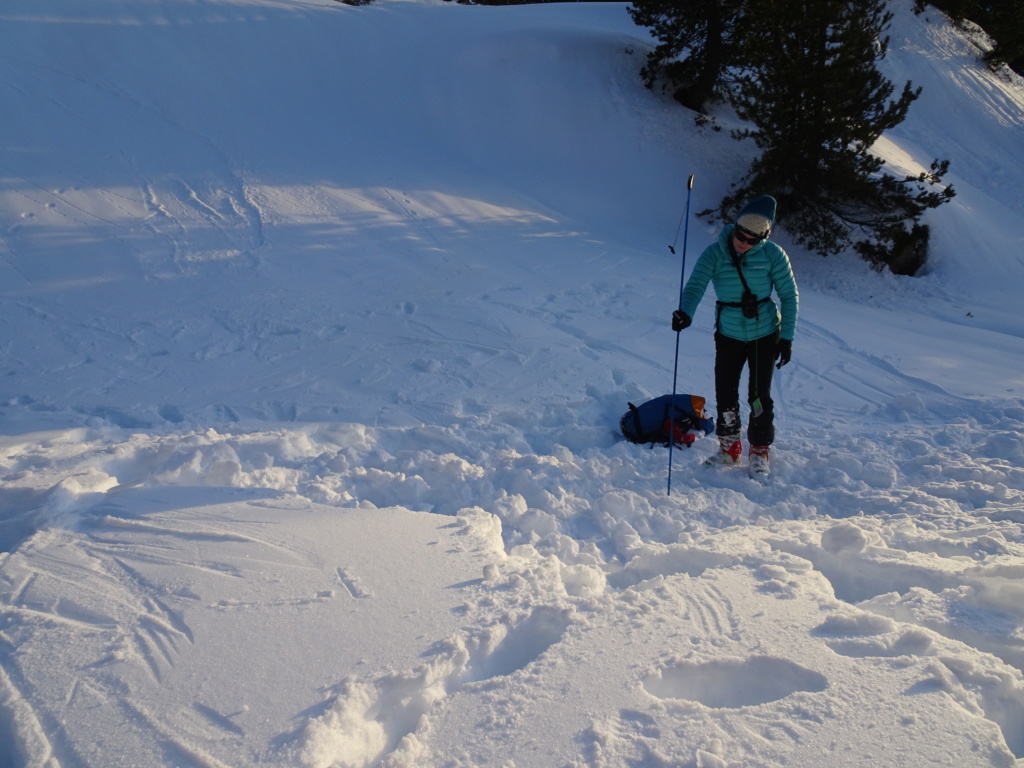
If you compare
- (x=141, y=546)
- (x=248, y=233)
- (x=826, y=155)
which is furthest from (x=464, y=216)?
(x=141, y=546)

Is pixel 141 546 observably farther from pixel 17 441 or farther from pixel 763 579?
pixel 763 579

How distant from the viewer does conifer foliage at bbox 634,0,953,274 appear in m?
9.18

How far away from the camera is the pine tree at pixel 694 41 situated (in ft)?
38.2

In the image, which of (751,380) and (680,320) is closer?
(680,320)

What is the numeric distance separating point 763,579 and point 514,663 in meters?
1.36

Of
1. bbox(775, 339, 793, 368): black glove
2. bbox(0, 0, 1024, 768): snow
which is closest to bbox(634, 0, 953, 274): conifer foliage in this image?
bbox(0, 0, 1024, 768): snow

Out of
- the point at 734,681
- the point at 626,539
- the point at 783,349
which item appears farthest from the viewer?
the point at 783,349

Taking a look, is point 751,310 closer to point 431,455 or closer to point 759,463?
point 759,463

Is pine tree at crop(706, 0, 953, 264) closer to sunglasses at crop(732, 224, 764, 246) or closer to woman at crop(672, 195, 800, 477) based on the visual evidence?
woman at crop(672, 195, 800, 477)

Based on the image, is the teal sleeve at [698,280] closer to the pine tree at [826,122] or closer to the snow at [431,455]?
the snow at [431,455]

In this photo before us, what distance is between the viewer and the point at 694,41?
41.0 ft

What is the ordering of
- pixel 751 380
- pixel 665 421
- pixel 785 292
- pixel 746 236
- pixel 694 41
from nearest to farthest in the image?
pixel 746 236 < pixel 785 292 < pixel 751 380 < pixel 665 421 < pixel 694 41

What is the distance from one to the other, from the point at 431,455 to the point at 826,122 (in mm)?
8162

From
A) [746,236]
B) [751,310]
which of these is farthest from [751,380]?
[746,236]
